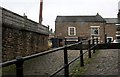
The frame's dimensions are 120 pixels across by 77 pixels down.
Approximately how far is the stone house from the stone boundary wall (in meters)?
41.1

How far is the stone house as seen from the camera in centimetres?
6008

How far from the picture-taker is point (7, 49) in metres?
13.0

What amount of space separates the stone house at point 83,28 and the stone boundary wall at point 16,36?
41.1m

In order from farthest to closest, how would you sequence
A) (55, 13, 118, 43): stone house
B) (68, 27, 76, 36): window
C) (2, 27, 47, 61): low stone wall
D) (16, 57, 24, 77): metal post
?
(68, 27, 76, 36): window, (55, 13, 118, 43): stone house, (2, 27, 47, 61): low stone wall, (16, 57, 24, 77): metal post

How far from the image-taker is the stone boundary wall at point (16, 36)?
42.5 feet

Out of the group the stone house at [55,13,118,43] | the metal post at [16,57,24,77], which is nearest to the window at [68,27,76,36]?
the stone house at [55,13,118,43]

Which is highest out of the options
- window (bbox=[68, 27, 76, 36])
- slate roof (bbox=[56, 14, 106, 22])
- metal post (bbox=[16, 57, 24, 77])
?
slate roof (bbox=[56, 14, 106, 22])

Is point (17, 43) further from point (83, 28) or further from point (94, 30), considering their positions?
point (83, 28)

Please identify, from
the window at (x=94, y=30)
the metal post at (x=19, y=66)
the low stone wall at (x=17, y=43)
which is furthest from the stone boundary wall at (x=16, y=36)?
the window at (x=94, y=30)

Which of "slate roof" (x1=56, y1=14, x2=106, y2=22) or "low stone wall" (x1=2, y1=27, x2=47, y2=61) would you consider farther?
"slate roof" (x1=56, y1=14, x2=106, y2=22)

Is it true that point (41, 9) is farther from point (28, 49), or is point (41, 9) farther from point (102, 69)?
point (102, 69)

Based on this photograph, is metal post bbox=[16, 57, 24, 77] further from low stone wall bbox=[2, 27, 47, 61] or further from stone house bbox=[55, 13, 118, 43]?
stone house bbox=[55, 13, 118, 43]

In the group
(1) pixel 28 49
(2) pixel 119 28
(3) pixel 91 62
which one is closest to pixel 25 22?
(1) pixel 28 49

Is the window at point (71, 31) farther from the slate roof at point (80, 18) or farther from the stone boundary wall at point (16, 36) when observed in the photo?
the stone boundary wall at point (16, 36)
